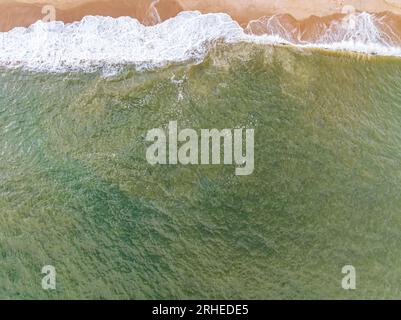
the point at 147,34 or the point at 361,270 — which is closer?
the point at 361,270

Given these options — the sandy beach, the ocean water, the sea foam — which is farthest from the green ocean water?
the sandy beach

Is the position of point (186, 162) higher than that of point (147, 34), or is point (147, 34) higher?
point (147, 34)

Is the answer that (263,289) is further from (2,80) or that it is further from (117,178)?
(2,80)

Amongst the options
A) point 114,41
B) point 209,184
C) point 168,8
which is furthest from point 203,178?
point 168,8

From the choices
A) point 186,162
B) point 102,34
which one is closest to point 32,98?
point 102,34

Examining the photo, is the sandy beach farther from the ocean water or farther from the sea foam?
the ocean water

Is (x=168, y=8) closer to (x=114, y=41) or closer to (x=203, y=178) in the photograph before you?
(x=114, y=41)

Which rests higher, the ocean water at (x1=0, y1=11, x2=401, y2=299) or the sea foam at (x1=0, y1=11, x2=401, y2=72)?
the sea foam at (x1=0, y1=11, x2=401, y2=72)
